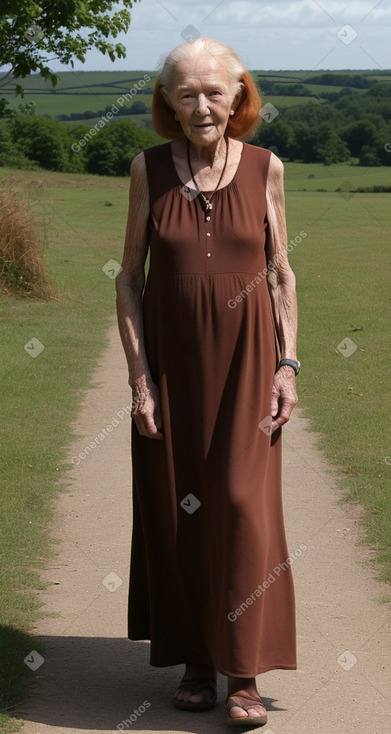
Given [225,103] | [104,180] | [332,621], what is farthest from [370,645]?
[104,180]

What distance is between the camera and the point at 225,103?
3.76 metres

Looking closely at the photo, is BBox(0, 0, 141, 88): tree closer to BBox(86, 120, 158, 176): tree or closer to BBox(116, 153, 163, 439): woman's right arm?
BBox(116, 153, 163, 439): woman's right arm

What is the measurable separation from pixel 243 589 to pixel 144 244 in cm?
118

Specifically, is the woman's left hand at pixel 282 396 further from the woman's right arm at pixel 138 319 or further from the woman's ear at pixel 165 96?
the woman's ear at pixel 165 96

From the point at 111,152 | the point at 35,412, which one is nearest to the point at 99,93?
the point at 111,152

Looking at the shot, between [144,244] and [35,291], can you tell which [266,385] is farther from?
[35,291]

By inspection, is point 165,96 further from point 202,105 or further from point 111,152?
point 111,152

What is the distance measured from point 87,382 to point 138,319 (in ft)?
21.6

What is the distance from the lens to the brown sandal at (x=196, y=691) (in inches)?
153

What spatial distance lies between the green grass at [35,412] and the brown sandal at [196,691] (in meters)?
0.56

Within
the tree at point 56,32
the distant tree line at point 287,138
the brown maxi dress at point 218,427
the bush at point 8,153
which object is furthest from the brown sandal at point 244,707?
the distant tree line at point 287,138

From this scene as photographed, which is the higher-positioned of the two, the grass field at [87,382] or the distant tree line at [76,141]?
the grass field at [87,382]

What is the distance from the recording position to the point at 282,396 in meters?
3.91

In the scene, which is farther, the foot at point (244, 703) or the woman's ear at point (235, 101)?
the woman's ear at point (235, 101)
